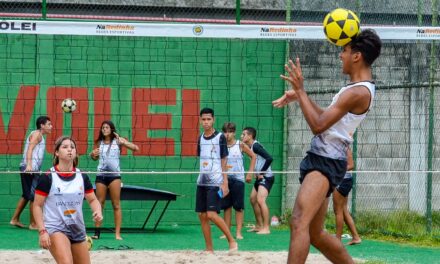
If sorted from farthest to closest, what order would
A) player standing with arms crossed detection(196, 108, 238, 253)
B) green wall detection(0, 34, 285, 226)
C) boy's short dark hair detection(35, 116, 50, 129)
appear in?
green wall detection(0, 34, 285, 226)
boy's short dark hair detection(35, 116, 50, 129)
player standing with arms crossed detection(196, 108, 238, 253)

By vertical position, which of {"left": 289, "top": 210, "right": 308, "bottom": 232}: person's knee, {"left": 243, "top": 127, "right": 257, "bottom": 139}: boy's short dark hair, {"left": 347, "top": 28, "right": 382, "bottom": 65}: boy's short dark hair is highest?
{"left": 347, "top": 28, "right": 382, "bottom": 65}: boy's short dark hair

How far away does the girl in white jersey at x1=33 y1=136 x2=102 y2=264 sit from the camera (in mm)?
8336

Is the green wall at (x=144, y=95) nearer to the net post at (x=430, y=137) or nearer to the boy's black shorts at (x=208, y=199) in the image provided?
the net post at (x=430, y=137)

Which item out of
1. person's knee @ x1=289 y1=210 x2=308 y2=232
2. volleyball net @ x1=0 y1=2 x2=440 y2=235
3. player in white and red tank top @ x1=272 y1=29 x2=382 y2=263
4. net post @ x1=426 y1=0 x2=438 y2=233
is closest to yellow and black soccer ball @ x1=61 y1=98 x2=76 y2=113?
volleyball net @ x1=0 y1=2 x2=440 y2=235

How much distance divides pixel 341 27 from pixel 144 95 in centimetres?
856

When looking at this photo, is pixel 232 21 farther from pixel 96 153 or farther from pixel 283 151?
pixel 96 153

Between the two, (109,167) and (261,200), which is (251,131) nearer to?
(261,200)

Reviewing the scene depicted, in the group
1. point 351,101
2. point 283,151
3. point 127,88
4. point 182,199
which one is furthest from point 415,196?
point 351,101

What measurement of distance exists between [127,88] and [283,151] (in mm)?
2649

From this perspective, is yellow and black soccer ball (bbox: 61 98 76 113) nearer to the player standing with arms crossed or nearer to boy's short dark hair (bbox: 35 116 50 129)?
boy's short dark hair (bbox: 35 116 50 129)

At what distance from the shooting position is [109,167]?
14234 mm

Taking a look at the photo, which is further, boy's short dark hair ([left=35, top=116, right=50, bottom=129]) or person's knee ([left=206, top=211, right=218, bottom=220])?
boy's short dark hair ([left=35, top=116, right=50, bottom=129])

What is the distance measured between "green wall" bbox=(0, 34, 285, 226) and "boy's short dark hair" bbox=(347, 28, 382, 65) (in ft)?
28.2

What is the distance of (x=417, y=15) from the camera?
1528 centimetres
